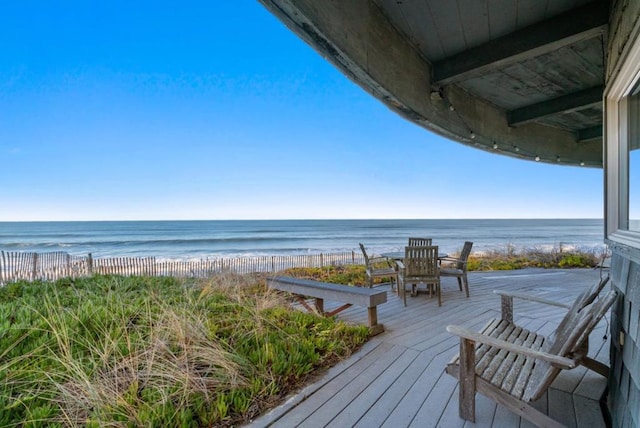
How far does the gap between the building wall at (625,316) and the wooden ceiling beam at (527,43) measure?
1.05ft

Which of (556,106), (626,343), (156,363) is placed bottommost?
(156,363)

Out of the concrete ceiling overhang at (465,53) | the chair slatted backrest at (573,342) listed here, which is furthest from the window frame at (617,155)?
the concrete ceiling overhang at (465,53)

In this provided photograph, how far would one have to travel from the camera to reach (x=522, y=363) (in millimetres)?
1638

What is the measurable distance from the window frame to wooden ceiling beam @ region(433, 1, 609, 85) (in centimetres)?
69

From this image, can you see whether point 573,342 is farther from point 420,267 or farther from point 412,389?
point 420,267

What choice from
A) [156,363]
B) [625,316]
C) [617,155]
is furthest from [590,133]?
[156,363]

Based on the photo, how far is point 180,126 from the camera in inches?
627

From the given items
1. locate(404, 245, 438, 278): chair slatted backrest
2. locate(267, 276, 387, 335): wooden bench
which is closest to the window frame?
locate(267, 276, 387, 335): wooden bench

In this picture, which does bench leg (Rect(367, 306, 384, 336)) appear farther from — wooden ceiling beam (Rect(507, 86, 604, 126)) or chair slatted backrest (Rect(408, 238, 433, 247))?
wooden ceiling beam (Rect(507, 86, 604, 126))

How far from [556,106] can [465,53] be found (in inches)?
68.3

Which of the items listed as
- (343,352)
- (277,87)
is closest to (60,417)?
(343,352)

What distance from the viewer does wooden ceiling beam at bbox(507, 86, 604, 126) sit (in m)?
3.25

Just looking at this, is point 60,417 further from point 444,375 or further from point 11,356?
point 444,375

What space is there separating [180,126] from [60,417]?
55.0 feet
